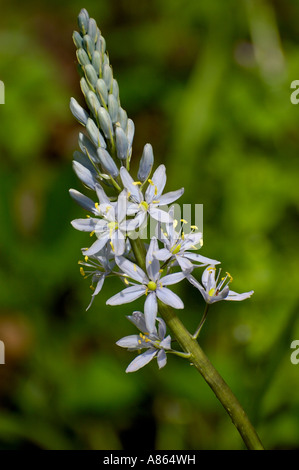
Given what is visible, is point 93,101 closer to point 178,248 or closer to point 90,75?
point 90,75

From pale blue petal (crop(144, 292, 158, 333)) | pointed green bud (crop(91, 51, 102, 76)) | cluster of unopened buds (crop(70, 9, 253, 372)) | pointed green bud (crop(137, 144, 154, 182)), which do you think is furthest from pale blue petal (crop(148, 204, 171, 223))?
pointed green bud (crop(91, 51, 102, 76))

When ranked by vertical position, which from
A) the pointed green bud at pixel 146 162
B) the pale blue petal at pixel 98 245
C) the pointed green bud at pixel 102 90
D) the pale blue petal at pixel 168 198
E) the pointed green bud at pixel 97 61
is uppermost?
the pointed green bud at pixel 97 61

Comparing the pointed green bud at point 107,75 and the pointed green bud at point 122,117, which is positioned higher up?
the pointed green bud at point 107,75

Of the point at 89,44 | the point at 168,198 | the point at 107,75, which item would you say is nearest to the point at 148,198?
the point at 168,198

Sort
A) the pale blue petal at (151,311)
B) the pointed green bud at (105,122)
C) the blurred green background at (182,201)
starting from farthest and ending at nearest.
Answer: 1. the blurred green background at (182,201)
2. the pointed green bud at (105,122)
3. the pale blue petal at (151,311)

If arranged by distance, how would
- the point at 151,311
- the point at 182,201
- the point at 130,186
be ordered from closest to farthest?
the point at 151,311, the point at 130,186, the point at 182,201

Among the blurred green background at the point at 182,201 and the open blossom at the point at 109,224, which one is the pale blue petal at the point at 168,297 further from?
the blurred green background at the point at 182,201

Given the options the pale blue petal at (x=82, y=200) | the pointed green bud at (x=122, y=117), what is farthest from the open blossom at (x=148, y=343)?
the pointed green bud at (x=122, y=117)
